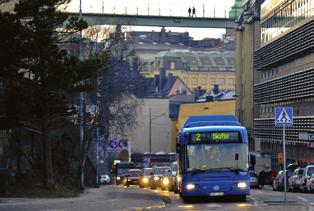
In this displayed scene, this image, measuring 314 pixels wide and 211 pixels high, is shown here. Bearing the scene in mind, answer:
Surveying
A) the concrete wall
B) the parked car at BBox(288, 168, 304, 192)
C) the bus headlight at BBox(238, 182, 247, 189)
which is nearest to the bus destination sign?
the bus headlight at BBox(238, 182, 247, 189)

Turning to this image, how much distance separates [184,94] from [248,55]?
54.9 m

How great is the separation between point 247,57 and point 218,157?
234 feet

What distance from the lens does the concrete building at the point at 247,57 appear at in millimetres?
95938

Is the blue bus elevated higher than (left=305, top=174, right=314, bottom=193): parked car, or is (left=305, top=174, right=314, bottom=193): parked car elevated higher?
the blue bus

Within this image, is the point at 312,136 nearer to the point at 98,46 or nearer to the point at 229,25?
the point at 229,25

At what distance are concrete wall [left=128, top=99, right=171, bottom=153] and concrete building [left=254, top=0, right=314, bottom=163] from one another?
129 ft

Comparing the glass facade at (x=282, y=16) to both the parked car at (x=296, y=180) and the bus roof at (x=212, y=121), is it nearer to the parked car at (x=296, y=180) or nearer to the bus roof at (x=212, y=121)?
the parked car at (x=296, y=180)

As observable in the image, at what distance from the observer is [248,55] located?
98.2 metres

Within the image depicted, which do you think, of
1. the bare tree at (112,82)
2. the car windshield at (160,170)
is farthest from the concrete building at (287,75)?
the bare tree at (112,82)

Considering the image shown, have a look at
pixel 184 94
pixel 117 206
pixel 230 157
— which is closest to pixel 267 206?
pixel 230 157

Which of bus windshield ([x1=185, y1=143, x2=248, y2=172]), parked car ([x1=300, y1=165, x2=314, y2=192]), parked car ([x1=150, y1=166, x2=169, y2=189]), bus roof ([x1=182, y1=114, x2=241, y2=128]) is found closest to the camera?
bus windshield ([x1=185, y1=143, x2=248, y2=172])

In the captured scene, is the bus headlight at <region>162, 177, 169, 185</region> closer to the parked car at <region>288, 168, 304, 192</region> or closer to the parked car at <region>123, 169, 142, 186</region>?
the parked car at <region>288, 168, 304, 192</region>

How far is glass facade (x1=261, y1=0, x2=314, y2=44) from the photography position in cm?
7162

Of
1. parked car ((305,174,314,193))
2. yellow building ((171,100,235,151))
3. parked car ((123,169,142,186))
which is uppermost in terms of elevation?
yellow building ((171,100,235,151))
